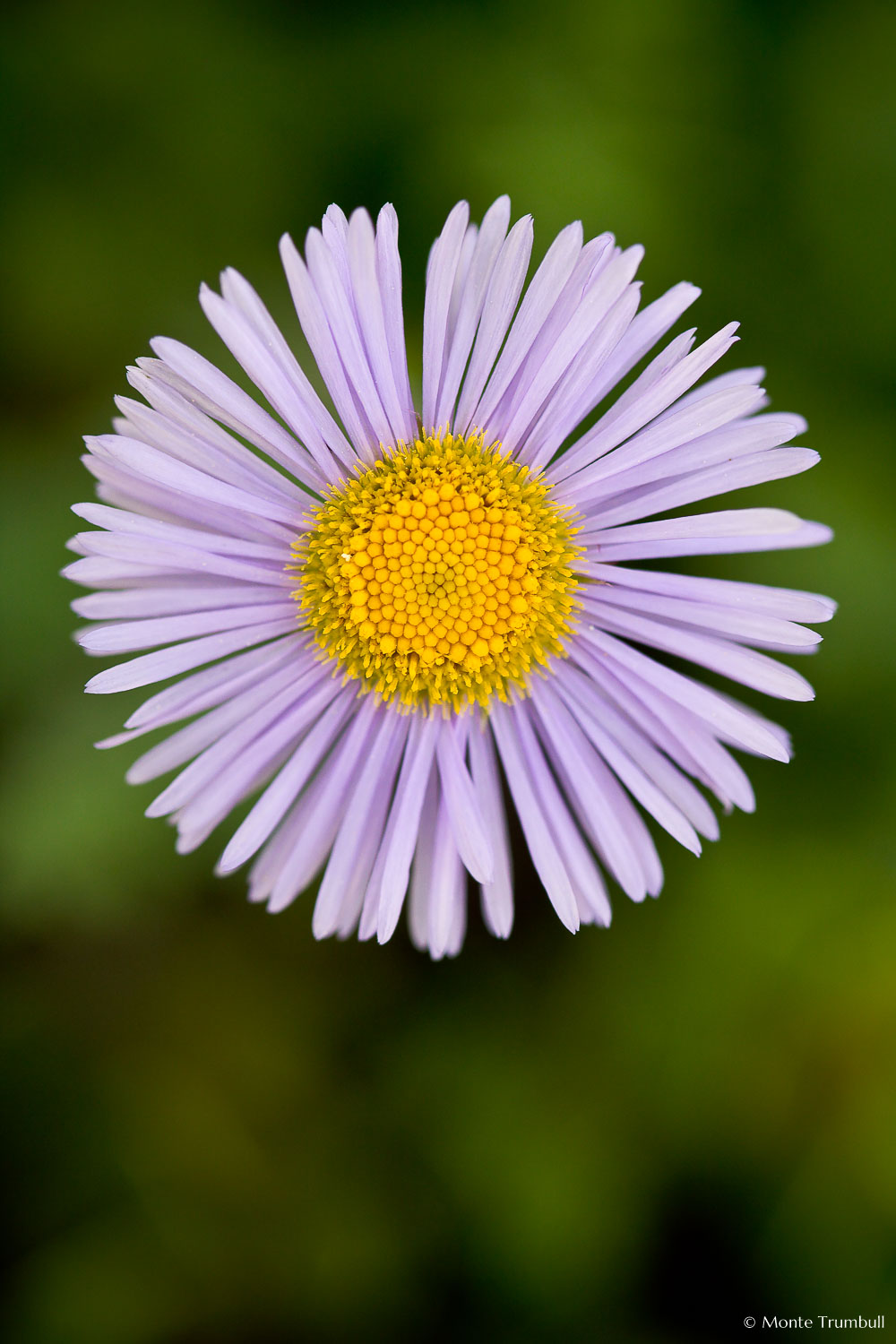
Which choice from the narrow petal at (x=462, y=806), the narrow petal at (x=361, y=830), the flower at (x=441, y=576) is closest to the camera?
the flower at (x=441, y=576)

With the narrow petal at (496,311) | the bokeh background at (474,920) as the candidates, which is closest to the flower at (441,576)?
the narrow petal at (496,311)

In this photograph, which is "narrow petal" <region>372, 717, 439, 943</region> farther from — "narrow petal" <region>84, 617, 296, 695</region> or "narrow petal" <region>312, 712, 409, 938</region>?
"narrow petal" <region>84, 617, 296, 695</region>

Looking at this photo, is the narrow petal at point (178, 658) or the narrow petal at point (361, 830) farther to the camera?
the narrow petal at point (361, 830)

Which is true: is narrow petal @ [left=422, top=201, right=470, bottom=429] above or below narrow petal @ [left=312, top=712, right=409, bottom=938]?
above

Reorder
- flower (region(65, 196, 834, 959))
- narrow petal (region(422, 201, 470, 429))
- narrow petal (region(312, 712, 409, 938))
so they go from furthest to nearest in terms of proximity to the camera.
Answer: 1. narrow petal (region(312, 712, 409, 938))
2. flower (region(65, 196, 834, 959))
3. narrow petal (region(422, 201, 470, 429))

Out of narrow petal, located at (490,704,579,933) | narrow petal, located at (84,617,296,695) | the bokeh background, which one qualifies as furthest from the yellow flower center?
the bokeh background

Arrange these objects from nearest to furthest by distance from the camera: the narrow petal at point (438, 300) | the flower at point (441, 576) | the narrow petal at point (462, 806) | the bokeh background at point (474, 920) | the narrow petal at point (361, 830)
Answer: the narrow petal at point (438, 300) → the flower at point (441, 576) → the narrow petal at point (462, 806) → the narrow petal at point (361, 830) → the bokeh background at point (474, 920)

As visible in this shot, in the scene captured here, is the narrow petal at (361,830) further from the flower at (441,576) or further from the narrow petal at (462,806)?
the narrow petal at (462,806)

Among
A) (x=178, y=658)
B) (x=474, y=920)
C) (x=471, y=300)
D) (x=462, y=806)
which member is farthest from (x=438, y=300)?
(x=474, y=920)
